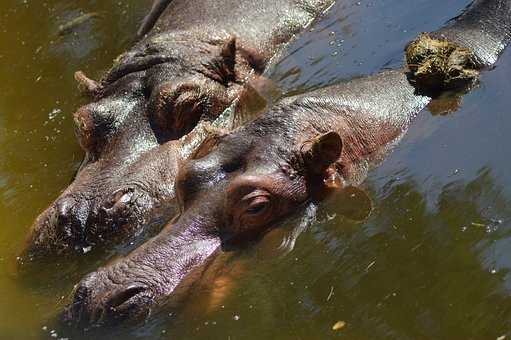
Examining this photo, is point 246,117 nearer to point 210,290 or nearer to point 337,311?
point 210,290

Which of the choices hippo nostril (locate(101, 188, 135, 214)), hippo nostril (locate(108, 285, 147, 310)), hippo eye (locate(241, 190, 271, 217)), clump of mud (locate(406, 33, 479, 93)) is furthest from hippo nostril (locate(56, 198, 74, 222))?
clump of mud (locate(406, 33, 479, 93))

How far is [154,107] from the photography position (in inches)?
282

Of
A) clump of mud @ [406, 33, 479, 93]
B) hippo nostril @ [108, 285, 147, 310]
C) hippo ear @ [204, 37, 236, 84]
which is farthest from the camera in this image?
hippo ear @ [204, 37, 236, 84]

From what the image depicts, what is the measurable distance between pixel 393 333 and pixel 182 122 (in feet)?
10.7

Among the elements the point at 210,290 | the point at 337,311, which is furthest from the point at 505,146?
the point at 210,290

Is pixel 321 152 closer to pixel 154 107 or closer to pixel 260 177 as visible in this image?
pixel 260 177

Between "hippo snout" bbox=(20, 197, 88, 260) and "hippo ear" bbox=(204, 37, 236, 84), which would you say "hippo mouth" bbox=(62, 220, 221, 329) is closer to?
"hippo snout" bbox=(20, 197, 88, 260)

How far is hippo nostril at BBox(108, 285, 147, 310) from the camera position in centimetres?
507

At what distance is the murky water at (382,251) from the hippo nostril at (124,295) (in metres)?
0.19

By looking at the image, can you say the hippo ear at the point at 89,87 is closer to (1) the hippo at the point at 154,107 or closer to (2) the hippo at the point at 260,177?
(1) the hippo at the point at 154,107

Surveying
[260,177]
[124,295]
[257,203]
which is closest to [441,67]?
[260,177]

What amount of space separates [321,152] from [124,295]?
1.50m

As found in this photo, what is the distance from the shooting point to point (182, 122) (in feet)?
23.7

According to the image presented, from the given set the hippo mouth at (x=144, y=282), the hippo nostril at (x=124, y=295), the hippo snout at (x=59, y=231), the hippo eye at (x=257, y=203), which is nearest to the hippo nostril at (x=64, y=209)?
the hippo snout at (x=59, y=231)
